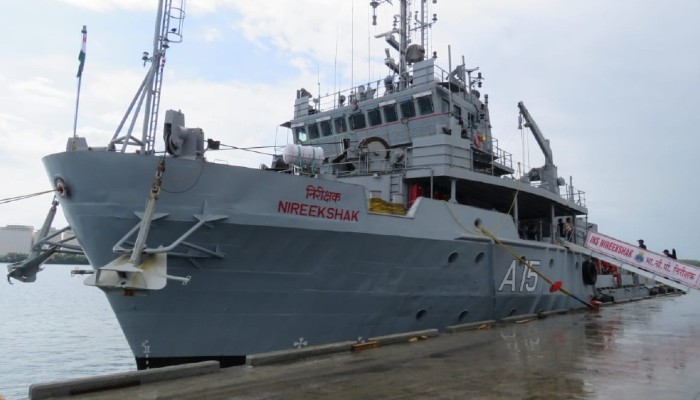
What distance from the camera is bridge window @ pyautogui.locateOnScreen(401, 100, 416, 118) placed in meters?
16.3

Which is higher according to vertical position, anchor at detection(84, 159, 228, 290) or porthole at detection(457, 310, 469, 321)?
anchor at detection(84, 159, 228, 290)

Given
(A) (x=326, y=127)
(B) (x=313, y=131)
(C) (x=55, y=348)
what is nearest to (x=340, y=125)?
(A) (x=326, y=127)

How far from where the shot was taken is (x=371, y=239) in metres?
10.3

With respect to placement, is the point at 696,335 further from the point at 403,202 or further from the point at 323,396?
the point at 323,396

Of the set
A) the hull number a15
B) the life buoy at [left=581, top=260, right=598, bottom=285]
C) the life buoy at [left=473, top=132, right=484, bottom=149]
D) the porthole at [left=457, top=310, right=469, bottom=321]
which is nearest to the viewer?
the porthole at [left=457, top=310, right=469, bottom=321]

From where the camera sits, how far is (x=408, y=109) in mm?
16391

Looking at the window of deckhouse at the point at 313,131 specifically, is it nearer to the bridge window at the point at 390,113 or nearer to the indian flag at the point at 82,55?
the bridge window at the point at 390,113

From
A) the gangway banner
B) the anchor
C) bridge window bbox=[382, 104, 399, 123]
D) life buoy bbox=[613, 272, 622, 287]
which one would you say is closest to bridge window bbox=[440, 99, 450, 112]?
bridge window bbox=[382, 104, 399, 123]

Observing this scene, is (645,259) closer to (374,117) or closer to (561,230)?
(561,230)

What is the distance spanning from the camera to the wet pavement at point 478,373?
19.5ft

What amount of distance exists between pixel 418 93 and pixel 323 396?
11.9 m

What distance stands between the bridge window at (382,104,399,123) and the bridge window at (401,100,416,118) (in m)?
0.25

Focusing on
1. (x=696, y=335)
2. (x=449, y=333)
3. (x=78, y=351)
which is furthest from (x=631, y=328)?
(x=78, y=351)

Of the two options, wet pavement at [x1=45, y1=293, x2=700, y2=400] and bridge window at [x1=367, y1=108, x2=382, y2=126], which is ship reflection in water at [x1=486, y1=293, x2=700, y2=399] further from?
bridge window at [x1=367, y1=108, x2=382, y2=126]
